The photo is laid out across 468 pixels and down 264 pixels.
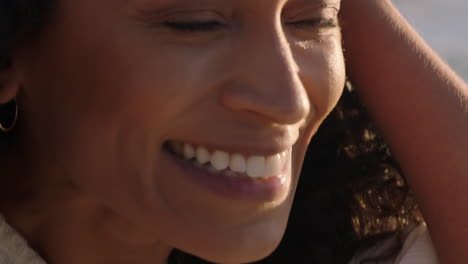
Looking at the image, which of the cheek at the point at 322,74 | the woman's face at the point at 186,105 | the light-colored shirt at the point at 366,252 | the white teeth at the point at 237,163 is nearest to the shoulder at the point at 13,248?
the light-colored shirt at the point at 366,252

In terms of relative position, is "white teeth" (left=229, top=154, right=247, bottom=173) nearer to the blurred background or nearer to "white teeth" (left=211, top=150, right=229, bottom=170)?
"white teeth" (left=211, top=150, right=229, bottom=170)

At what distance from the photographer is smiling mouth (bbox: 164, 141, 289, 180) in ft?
5.78

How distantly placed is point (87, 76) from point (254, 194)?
0.41 m

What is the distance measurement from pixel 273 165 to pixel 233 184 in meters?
0.09

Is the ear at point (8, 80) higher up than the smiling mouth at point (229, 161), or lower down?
higher up

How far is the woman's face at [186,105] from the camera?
1.67 m

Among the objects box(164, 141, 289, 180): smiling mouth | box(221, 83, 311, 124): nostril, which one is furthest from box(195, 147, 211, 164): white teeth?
box(221, 83, 311, 124): nostril

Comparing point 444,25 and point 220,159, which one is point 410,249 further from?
point 444,25

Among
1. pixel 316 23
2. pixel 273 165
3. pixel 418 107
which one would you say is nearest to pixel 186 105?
pixel 273 165

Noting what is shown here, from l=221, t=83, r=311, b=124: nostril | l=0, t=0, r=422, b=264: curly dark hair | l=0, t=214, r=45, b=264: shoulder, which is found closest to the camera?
l=221, t=83, r=311, b=124: nostril

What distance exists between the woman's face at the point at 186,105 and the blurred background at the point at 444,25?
10.2 ft

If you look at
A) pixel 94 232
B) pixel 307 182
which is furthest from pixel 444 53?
pixel 94 232

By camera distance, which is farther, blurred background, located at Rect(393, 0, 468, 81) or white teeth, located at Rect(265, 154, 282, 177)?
blurred background, located at Rect(393, 0, 468, 81)

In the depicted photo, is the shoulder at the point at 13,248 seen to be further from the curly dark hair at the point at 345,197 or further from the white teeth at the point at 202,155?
the curly dark hair at the point at 345,197
